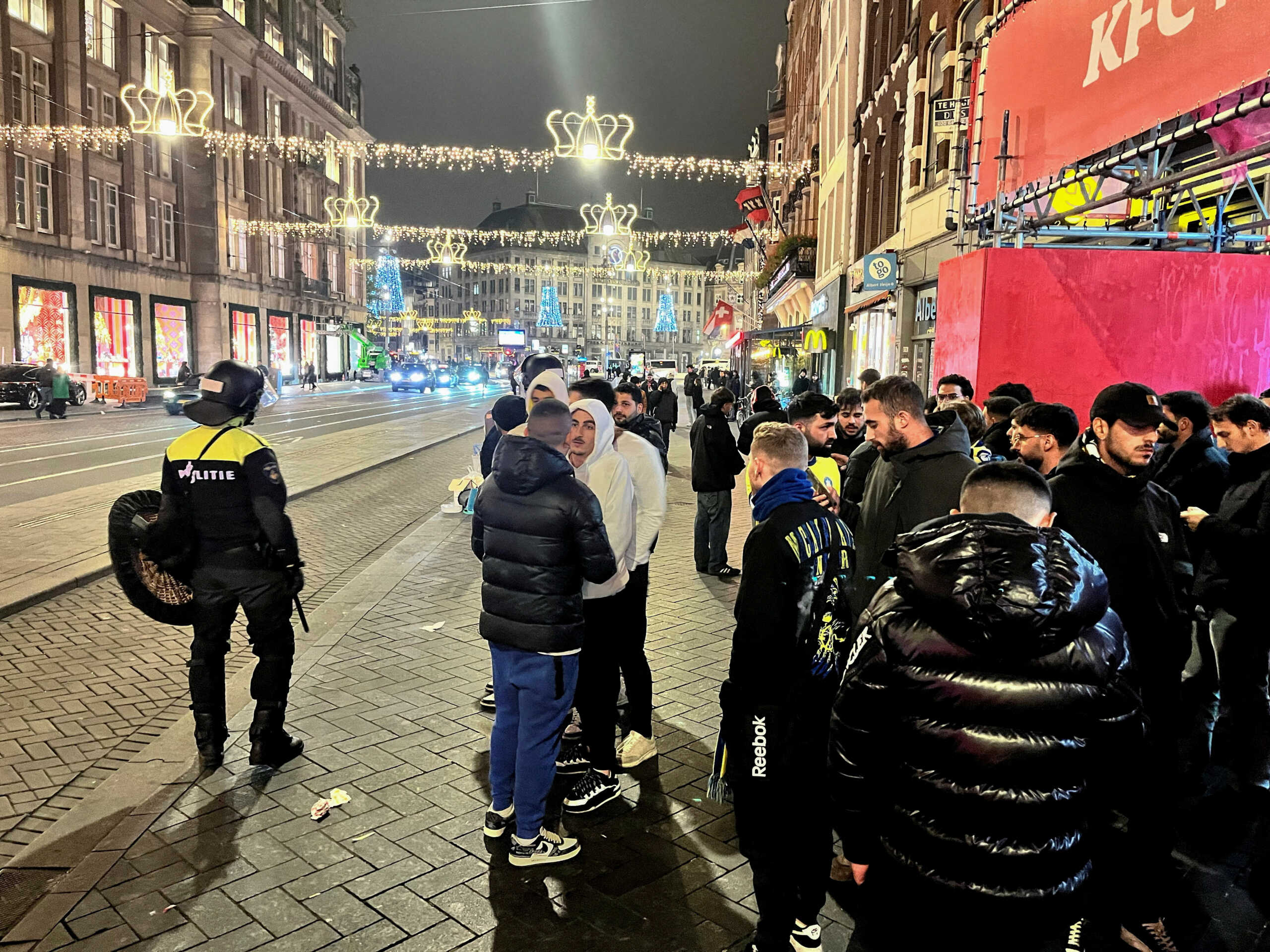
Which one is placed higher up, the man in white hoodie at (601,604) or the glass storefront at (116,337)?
the glass storefront at (116,337)

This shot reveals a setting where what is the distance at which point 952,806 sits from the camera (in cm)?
218

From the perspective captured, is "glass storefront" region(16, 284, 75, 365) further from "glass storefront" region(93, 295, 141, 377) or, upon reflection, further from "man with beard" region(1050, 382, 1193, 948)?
"man with beard" region(1050, 382, 1193, 948)

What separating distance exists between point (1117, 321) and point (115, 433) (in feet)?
74.7

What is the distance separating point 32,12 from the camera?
33.9 meters

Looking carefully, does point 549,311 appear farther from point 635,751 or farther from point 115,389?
point 635,751

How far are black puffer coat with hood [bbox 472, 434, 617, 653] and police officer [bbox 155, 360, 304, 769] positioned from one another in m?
1.49

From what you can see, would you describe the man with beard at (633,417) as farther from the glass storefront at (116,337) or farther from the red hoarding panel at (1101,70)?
the glass storefront at (116,337)

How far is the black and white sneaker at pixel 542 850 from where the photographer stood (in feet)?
12.3

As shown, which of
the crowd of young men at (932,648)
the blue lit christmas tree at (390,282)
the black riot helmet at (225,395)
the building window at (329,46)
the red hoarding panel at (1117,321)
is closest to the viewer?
the crowd of young men at (932,648)

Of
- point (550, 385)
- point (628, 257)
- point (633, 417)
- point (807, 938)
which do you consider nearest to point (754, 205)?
point (628, 257)

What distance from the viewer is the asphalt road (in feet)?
47.7

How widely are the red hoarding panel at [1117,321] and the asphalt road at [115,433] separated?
1238 cm

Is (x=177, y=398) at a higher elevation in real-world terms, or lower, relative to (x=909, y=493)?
lower

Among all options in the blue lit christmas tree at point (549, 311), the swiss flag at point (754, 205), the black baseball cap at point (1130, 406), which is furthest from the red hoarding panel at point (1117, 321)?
the blue lit christmas tree at point (549, 311)
